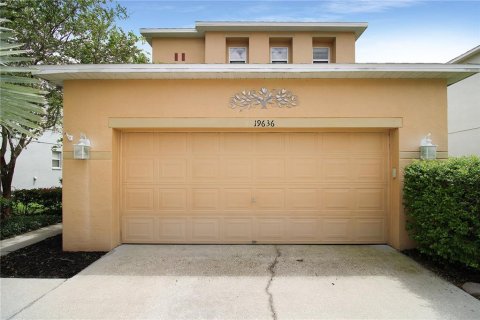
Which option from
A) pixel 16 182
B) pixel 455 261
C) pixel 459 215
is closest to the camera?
pixel 459 215

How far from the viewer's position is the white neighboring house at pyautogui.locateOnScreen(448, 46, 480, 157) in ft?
35.1

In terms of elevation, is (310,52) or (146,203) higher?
(310,52)

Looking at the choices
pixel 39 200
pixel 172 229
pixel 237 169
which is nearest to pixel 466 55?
pixel 237 169

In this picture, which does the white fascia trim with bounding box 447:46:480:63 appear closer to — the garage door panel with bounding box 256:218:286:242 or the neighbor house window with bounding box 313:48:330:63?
the neighbor house window with bounding box 313:48:330:63

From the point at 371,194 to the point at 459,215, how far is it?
1901 mm

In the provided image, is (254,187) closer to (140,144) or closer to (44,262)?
(140,144)

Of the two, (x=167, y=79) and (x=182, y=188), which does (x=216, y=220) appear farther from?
(x=167, y=79)

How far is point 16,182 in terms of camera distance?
583 inches

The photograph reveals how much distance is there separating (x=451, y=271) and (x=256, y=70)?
4863 millimetres

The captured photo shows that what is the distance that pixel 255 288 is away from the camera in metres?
4.20

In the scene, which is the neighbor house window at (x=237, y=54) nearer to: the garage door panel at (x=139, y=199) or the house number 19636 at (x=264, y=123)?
the house number 19636 at (x=264, y=123)

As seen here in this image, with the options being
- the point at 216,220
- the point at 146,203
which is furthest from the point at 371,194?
the point at 146,203

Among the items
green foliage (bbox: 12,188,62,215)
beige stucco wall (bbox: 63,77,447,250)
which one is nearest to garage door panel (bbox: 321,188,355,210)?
beige stucco wall (bbox: 63,77,447,250)

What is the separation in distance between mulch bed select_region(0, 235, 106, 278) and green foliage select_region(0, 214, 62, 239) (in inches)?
67.2
